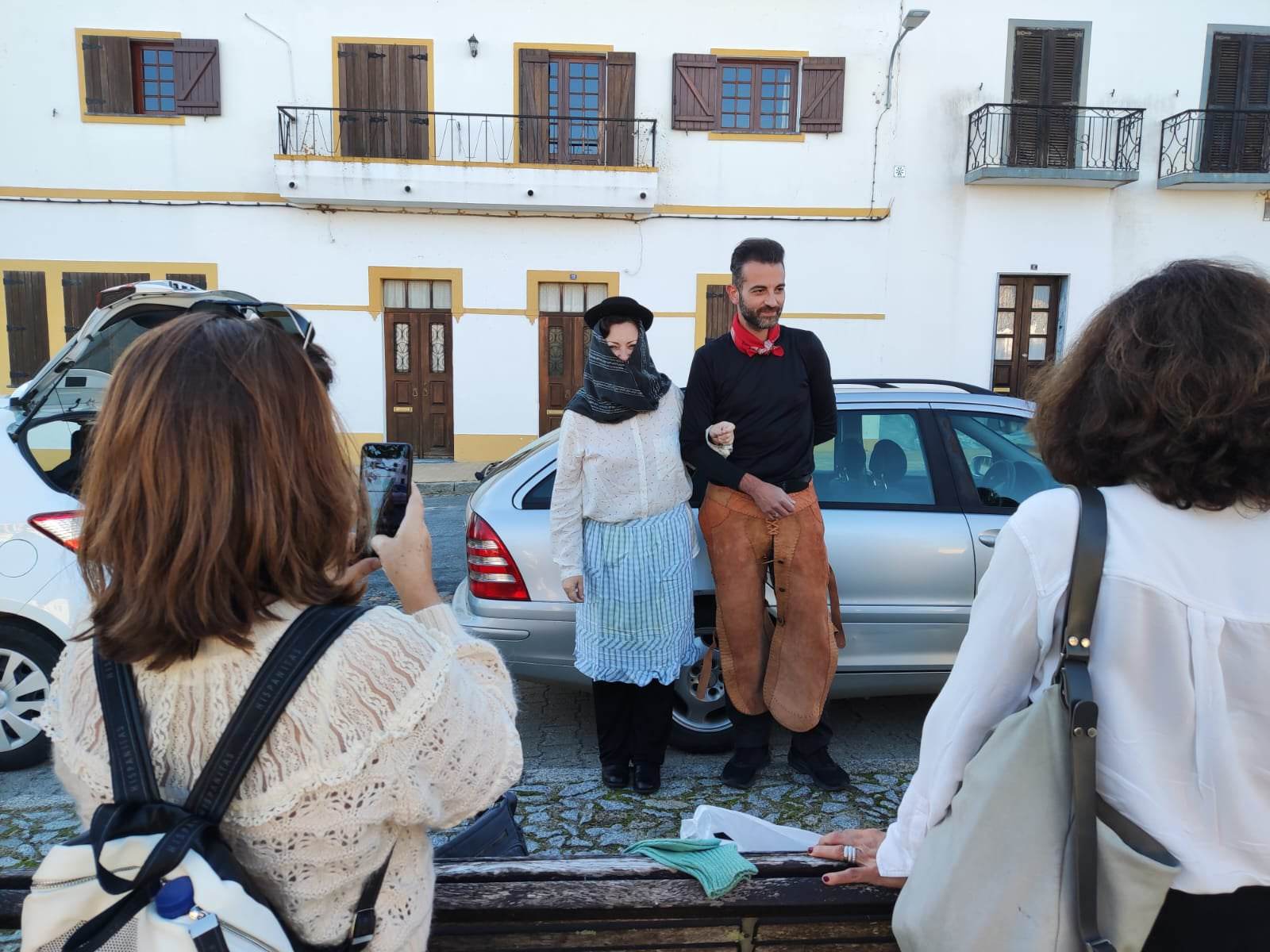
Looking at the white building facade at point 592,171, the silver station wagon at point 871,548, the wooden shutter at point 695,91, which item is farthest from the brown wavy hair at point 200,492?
the wooden shutter at point 695,91

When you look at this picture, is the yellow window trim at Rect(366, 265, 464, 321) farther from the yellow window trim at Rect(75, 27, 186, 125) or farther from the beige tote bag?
the beige tote bag

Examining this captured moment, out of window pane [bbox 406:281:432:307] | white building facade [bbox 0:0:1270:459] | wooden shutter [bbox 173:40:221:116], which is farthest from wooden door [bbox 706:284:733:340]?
wooden shutter [bbox 173:40:221:116]

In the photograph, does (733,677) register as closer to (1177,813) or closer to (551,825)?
(551,825)

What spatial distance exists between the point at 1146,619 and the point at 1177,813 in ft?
0.88

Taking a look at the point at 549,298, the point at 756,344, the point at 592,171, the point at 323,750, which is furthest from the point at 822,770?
the point at 549,298

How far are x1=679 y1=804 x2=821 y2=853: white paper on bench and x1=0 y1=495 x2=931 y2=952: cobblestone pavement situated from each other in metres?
1.16

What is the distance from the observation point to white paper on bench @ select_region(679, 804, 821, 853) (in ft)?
6.82

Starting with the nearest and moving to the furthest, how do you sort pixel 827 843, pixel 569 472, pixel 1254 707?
pixel 1254 707, pixel 827 843, pixel 569 472

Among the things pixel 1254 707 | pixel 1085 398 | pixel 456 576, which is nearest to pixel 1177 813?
pixel 1254 707

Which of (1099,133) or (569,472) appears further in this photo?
(1099,133)

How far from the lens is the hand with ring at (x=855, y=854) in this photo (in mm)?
1694

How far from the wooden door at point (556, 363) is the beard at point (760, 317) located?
1017cm

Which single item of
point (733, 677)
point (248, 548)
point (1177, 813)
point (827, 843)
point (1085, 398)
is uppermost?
point (1085, 398)

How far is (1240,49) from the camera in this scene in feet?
44.1
